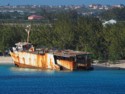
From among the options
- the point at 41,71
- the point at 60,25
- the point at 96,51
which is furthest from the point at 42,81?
the point at 60,25

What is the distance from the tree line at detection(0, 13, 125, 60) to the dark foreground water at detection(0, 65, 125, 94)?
10.9 m

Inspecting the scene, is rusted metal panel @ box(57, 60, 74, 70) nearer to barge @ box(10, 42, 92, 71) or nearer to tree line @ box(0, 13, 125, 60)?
barge @ box(10, 42, 92, 71)

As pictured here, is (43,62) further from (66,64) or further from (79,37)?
(79,37)

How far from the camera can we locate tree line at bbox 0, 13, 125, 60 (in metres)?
115

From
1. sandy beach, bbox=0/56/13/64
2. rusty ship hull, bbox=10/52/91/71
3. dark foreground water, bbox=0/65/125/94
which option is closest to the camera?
dark foreground water, bbox=0/65/125/94

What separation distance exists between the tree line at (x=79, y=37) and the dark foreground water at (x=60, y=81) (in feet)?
35.8

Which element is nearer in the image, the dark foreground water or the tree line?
the dark foreground water

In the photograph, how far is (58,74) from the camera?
101062 mm

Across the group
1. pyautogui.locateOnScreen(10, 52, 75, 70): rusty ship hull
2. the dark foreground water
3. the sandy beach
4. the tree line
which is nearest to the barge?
pyautogui.locateOnScreen(10, 52, 75, 70): rusty ship hull

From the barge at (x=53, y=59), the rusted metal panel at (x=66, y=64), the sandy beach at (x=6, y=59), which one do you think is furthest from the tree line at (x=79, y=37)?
the rusted metal panel at (x=66, y=64)

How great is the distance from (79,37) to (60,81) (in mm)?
29571

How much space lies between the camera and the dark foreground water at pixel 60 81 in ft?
266

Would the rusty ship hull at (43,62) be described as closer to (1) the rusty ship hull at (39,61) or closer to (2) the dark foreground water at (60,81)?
(1) the rusty ship hull at (39,61)

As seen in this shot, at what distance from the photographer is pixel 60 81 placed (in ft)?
302
